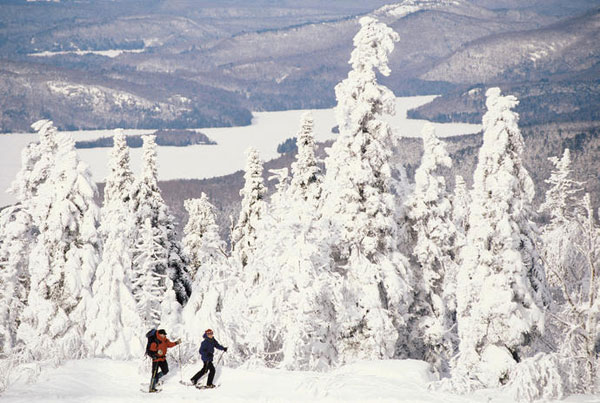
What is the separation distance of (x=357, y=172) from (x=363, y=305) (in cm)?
467

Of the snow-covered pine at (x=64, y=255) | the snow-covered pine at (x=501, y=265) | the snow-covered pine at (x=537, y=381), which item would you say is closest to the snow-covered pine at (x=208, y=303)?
the snow-covered pine at (x=64, y=255)

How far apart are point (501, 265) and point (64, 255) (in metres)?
16.0

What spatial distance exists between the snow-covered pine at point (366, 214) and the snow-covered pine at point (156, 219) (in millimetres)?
9242

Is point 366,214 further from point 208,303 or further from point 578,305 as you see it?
point 578,305

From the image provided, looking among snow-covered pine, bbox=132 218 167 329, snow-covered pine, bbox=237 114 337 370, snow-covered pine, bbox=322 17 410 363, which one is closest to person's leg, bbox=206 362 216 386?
snow-covered pine, bbox=237 114 337 370

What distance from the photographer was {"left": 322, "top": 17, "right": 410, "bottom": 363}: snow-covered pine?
80.5ft

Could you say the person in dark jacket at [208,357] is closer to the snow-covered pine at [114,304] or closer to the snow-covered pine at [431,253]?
the snow-covered pine at [114,304]

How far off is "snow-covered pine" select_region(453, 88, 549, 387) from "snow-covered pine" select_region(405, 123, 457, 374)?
3167 mm

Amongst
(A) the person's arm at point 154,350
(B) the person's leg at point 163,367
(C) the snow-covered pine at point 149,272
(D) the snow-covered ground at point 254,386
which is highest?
(C) the snow-covered pine at point 149,272

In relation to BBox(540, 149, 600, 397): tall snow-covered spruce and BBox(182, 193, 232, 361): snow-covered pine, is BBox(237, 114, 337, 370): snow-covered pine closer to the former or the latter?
BBox(182, 193, 232, 361): snow-covered pine

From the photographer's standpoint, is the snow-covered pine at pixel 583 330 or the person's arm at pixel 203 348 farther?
the snow-covered pine at pixel 583 330

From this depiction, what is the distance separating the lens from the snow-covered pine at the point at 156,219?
30938mm

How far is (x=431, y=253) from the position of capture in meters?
28.4

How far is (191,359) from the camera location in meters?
22.1
